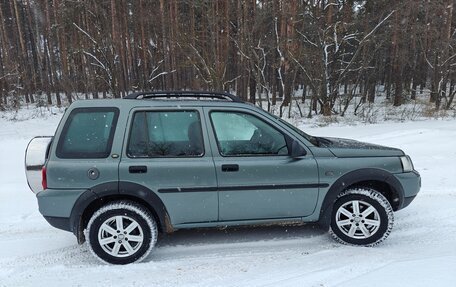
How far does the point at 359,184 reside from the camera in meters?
3.85

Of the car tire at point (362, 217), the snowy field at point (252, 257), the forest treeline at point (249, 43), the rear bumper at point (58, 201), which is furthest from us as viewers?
the forest treeline at point (249, 43)

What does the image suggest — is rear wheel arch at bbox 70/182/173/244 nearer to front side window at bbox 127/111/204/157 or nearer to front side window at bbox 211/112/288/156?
front side window at bbox 127/111/204/157

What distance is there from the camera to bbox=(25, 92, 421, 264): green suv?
343cm

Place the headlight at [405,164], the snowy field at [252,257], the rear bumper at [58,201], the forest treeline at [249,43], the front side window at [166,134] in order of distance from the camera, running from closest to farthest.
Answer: the snowy field at [252,257], the rear bumper at [58,201], the front side window at [166,134], the headlight at [405,164], the forest treeline at [249,43]

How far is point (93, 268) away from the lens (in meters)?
3.45

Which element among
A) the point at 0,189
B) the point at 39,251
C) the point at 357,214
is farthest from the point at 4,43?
the point at 357,214

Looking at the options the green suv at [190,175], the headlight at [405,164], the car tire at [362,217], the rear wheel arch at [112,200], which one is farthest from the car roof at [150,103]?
the headlight at [405,164]

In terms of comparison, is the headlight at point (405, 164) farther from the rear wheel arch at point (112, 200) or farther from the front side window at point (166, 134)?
the rear wheel arch at point (112, 200)

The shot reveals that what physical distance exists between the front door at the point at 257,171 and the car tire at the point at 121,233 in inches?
32.5

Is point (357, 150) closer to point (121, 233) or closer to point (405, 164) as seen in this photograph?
point (405, 164)

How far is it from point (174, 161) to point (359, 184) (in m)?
2.12

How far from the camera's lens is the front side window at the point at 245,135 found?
3637mm

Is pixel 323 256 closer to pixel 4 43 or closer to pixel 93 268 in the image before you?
pixel 93 268

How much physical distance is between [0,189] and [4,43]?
998 inches
